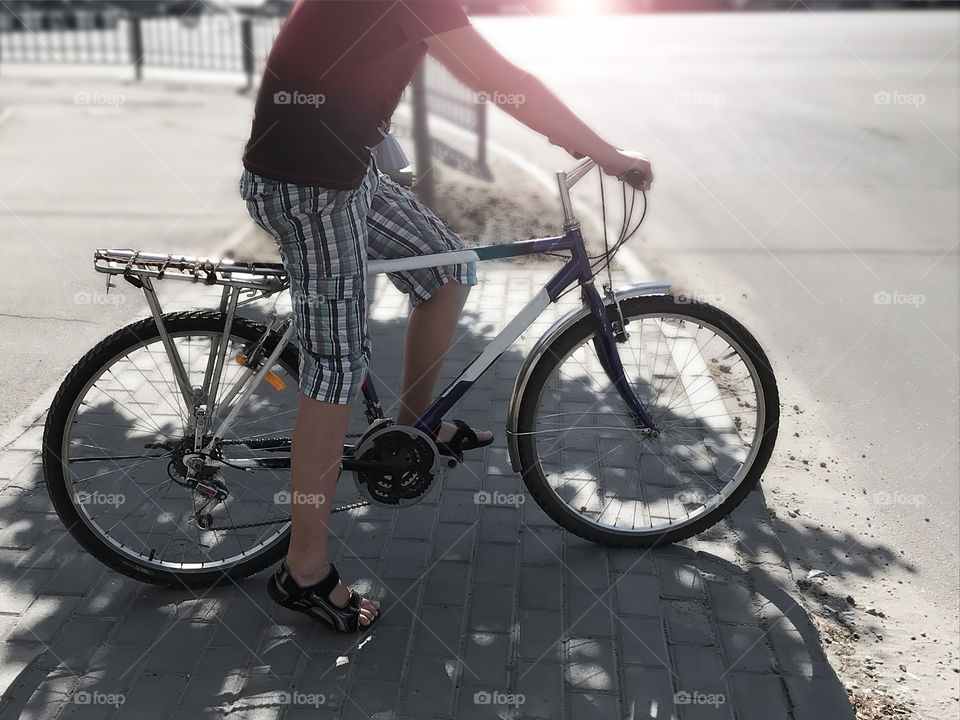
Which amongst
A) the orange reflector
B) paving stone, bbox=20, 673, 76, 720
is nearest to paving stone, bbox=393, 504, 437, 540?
the orange reflector

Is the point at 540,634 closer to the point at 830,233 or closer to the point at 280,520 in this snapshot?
the point at 280,520

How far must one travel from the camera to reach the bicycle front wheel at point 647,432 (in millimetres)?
3652

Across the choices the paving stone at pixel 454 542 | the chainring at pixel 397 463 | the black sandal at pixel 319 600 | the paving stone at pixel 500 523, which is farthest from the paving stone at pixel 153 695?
the paving stone at pixel 500 523

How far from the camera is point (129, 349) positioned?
3342 mm

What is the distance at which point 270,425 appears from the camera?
Answer: 3678mm

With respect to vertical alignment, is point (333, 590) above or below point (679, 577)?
above

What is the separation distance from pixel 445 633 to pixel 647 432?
1.03 metres

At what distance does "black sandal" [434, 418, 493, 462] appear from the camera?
12.2 feet

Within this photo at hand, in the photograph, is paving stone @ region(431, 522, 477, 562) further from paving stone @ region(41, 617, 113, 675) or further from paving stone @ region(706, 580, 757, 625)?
paving stone @ region(41, 617, 113, 675)

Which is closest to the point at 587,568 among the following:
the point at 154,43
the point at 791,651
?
the point at 791,651

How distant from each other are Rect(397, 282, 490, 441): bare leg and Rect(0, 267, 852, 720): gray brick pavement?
58cm

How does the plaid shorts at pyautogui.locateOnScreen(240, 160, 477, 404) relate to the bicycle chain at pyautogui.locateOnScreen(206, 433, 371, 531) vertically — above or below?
above

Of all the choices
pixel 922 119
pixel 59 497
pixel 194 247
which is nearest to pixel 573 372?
pixel 59 497

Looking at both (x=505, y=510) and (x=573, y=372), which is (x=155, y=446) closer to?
(x=505, y=510)
